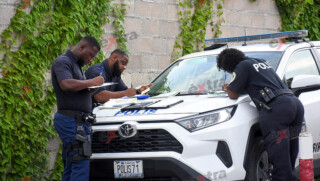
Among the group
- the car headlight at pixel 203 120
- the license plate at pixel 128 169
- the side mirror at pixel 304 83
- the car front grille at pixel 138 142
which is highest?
the side mirror at pixel 304 83

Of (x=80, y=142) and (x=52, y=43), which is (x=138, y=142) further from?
(x=52, y=43)

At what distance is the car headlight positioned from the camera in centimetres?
565

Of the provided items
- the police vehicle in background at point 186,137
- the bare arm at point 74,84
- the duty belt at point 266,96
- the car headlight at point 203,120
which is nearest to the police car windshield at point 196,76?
the police vehicle in background at point 186,137

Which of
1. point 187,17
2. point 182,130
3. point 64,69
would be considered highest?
point 187,17

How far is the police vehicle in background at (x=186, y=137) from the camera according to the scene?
18.3 feet

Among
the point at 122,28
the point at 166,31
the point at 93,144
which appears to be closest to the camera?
the point at 93,144

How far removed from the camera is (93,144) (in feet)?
20.2

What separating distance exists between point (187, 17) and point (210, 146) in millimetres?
5488

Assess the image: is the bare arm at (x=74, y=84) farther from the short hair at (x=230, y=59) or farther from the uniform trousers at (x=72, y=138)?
the short hair at (x=230, y=59)

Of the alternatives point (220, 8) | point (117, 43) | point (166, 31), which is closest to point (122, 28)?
point (117, 43)

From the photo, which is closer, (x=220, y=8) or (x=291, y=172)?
(x=291, y=172)

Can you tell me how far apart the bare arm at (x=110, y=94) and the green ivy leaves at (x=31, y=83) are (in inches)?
52.9

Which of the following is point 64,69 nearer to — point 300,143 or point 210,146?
point 210,146

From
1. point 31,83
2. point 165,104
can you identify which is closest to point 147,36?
point 31,83
